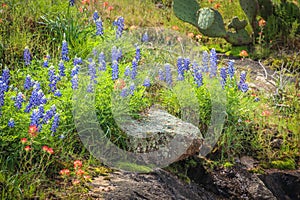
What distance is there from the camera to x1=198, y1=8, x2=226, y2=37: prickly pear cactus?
6.70m

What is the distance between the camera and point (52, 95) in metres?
4.09

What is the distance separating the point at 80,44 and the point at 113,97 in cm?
157

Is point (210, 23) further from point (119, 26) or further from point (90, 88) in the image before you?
point (90, 88)

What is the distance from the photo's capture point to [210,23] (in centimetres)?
670

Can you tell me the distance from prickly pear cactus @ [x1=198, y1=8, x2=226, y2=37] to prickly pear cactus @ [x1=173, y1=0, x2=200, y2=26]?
0.76 feet

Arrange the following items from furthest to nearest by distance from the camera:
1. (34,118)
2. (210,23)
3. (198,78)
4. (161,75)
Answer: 1. (210,23)
2. (161,75)
3. (198,78)
4. (34,118)

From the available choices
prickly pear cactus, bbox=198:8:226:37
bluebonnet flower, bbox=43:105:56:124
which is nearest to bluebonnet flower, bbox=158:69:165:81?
bluebonnet flower, bbox=43:105:56:124

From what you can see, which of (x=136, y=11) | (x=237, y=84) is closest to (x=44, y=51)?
(x=237, y=84)

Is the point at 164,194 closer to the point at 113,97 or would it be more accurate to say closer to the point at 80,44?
the point at 113,97

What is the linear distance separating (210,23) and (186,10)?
46 cm

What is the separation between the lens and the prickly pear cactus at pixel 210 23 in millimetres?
6703

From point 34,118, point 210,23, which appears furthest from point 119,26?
point 34,118

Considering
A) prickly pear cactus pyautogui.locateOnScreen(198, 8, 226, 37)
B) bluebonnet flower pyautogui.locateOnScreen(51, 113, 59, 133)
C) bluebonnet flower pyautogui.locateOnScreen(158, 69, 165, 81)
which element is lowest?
bluebonnet flower pyautogui.locateOnScreen(51, 113, 59, 133)

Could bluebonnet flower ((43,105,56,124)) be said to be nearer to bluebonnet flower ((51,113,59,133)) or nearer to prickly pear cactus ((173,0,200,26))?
A: bluebonnet flower ((51,113,59,133))
